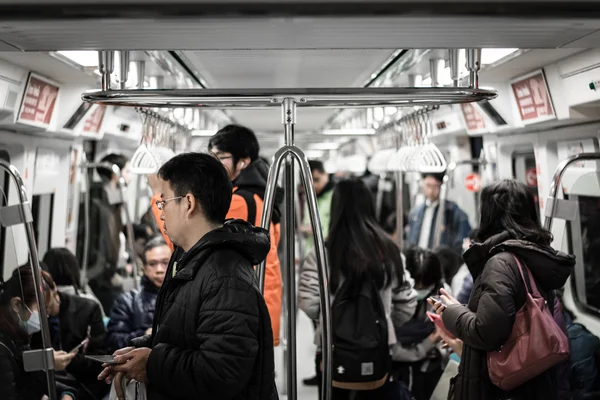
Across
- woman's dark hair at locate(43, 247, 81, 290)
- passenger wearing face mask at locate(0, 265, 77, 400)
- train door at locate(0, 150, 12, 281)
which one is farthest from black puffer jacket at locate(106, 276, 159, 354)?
train door at locate(0, 150, 12, 281)

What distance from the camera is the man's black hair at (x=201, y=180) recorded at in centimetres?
193

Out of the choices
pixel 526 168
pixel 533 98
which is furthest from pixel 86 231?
pixel 533 98

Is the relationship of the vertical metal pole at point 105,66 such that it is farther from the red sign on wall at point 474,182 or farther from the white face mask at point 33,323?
the red sign on wall at point 474,182

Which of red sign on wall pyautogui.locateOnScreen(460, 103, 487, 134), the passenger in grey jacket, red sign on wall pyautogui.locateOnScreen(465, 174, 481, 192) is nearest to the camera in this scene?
the passenger in grey jacket

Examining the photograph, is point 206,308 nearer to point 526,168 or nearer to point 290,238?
point 290,238

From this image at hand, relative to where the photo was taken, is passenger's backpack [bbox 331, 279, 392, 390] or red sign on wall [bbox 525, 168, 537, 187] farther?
red sign on wall [bbox 525, 168, 537, 187]

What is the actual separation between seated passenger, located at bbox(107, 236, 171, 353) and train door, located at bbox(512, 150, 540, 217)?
10.0 ft

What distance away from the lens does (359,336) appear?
3.20 m

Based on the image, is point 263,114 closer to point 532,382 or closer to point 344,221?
point 344,221

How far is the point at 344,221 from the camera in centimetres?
332

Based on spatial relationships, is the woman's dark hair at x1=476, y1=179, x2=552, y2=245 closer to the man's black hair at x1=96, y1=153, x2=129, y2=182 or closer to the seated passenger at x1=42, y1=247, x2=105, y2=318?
the seated passenger at x1=42, y1=247, x2=105, y2=318

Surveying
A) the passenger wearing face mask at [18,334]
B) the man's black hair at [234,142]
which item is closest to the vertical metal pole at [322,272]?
the man's black hair at [234,142]

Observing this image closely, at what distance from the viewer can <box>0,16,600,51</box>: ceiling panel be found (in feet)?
5.06

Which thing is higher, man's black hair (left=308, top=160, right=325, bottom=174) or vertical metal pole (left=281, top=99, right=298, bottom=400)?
man's black hair (left=308, top=160, right=325, bottom=174)
